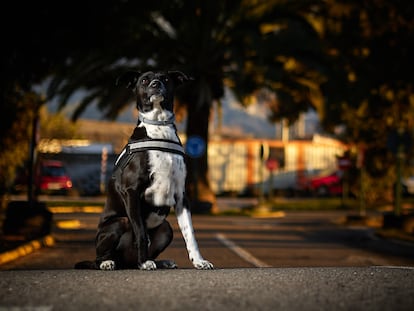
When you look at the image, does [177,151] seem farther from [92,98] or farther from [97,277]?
[92,98]


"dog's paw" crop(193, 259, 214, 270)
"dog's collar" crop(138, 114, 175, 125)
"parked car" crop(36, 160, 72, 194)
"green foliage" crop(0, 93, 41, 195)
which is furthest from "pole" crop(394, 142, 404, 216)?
"parked car" crop(36, 160, 72, 194)

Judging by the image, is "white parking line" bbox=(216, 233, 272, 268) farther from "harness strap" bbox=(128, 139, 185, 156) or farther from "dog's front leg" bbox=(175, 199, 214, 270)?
"harness strap" bbox=(128, 139, 185, 156)

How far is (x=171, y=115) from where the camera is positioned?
609cm

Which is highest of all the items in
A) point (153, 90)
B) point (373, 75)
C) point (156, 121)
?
point (373, 75)

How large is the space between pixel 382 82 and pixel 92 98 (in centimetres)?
1297

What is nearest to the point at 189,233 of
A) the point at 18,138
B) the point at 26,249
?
the point at 26,249

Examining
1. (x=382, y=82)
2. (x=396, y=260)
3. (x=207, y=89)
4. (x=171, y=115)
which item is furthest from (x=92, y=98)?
(x=171, y=115)

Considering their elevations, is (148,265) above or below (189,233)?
below

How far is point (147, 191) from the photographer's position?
588 centimetres

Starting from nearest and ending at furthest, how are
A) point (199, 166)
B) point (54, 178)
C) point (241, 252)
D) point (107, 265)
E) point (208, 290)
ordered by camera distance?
1. point (208, 290)
2. point (107, 265)
3. point (241, 252)
4. point (199, 166)
5. point (54, 178)

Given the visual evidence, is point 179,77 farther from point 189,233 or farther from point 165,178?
point 189,233

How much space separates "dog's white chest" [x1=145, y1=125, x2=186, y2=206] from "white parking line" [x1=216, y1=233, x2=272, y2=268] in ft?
23.9

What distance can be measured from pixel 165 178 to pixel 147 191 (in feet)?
0.56

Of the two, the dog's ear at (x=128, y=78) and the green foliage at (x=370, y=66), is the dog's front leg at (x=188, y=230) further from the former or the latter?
the green foliage at (x=370, y=66)
